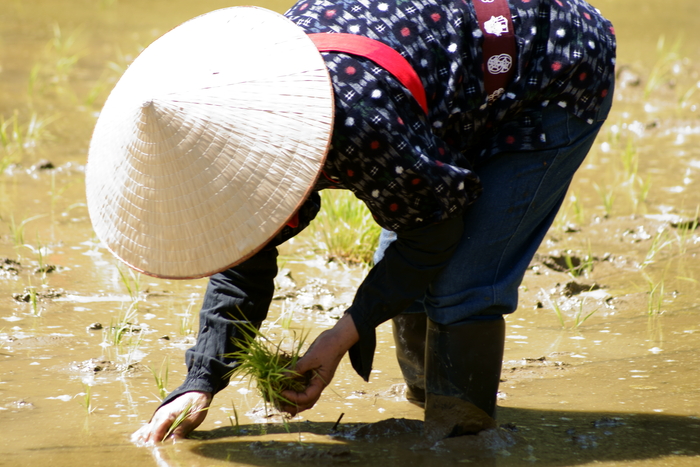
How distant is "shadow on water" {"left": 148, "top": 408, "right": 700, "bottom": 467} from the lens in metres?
1.83

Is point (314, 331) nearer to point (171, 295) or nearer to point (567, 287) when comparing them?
point (171, 295)

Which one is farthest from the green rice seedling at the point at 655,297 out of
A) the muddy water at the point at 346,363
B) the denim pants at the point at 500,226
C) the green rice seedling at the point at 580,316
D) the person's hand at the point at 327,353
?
the person's hand at the point at 327,353

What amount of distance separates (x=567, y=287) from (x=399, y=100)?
1731mm

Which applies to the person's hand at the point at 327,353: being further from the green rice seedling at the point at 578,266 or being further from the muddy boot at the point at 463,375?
the green rice seedling at the point at 578,266

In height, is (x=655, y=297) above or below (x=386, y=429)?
above

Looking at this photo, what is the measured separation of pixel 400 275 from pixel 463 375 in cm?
32

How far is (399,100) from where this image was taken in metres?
1.54

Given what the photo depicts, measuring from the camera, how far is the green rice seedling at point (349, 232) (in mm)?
3320

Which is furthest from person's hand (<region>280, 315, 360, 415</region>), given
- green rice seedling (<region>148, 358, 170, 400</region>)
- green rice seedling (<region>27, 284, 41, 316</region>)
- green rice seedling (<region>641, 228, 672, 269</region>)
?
green rice seedling (<region>641, 228, 672, 269</region>)

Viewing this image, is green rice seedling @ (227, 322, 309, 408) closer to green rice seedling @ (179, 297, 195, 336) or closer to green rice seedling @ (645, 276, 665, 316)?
green rice seedling @ (179, 297, 195, 336)

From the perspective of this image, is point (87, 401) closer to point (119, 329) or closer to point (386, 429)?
point (119, 329)

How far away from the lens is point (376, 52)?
155 centimetres

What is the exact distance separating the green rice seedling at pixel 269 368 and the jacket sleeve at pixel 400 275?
0.17 metres

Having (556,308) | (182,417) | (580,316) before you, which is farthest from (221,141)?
(580,316)
